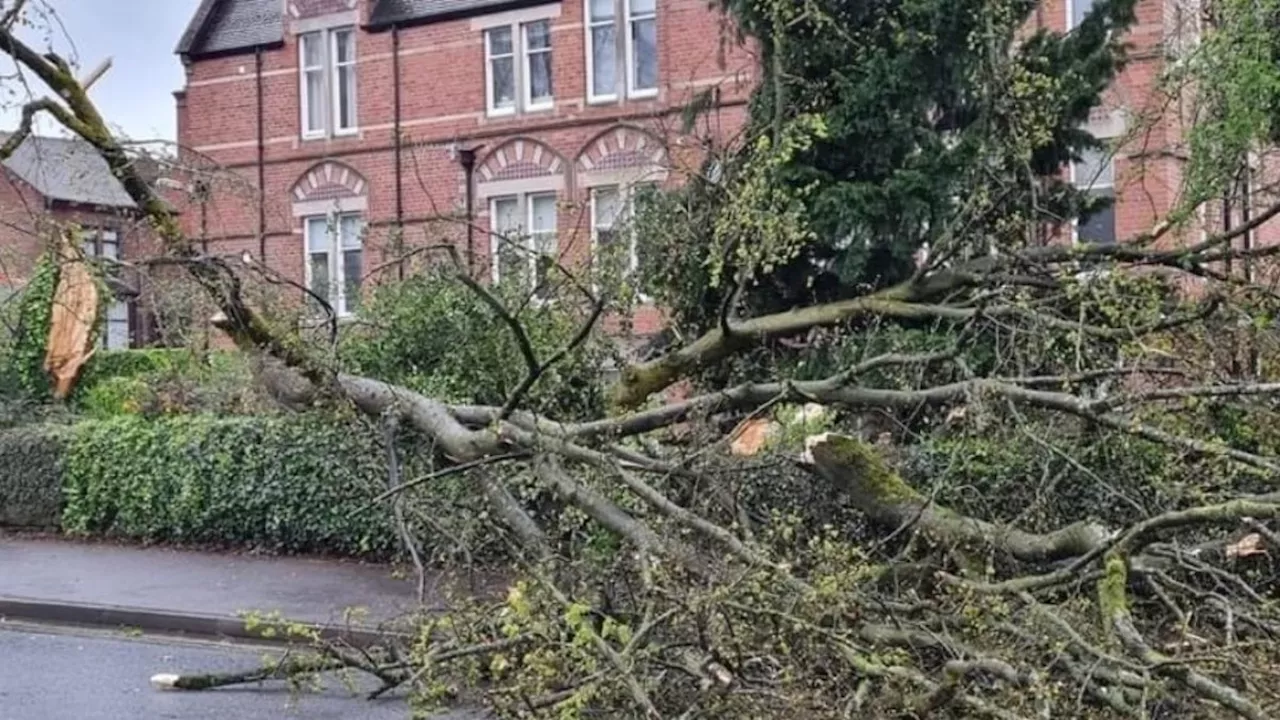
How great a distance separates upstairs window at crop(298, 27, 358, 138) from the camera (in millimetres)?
25328

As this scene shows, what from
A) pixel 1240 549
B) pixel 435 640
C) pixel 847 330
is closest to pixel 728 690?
pixel 435 640

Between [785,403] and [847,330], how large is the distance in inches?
99.1

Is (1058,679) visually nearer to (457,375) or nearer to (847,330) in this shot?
(847,330)

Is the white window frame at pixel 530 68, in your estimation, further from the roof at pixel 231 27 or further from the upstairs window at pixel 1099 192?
the upstairs window at pixel 1099 192

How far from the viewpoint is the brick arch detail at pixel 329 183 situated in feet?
82.0

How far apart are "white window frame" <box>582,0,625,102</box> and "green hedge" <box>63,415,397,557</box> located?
11.0 metres

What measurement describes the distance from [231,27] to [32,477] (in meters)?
14.1

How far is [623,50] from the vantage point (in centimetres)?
2311

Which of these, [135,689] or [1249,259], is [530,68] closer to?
[1249,259]

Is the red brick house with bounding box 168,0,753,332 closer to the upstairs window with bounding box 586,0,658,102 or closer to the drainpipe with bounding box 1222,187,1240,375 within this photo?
the upstairs window with bounding box 586,0,658,102

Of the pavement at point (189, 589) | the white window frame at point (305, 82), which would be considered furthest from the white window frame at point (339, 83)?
A: the pavement at point (189, 589)

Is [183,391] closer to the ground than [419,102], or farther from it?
closer to the ground

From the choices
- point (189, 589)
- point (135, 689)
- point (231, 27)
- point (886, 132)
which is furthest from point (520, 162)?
point (135, 689)

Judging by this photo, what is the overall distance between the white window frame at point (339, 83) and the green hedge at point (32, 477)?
1123 centimetres
